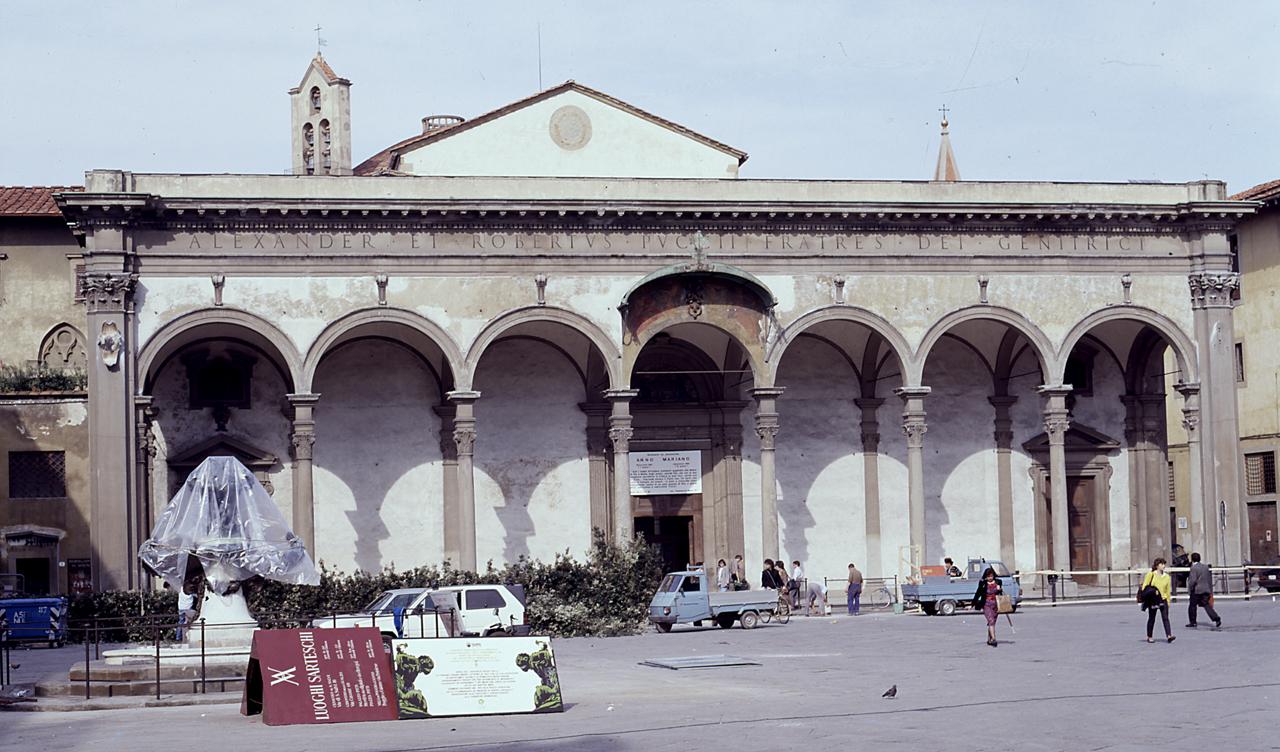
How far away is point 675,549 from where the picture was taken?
38.5m

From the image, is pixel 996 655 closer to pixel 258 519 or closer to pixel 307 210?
pixel 258 519

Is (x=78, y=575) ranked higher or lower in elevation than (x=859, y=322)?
lower

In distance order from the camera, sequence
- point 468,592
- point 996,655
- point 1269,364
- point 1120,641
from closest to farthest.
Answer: point 996,655 → point 1120,641 → point 468,592 → point 1269,364

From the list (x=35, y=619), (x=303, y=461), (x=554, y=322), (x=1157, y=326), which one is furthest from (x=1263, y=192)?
(x=35, y=619)

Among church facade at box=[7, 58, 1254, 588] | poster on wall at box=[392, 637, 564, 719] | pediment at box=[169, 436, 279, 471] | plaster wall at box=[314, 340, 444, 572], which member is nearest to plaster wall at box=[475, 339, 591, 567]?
church facade at box=[7, 58, 1254, 588]

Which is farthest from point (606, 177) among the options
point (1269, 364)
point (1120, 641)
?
point (1269, 364)

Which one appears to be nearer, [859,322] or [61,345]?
[859,322]

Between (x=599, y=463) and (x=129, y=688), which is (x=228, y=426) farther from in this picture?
(x=129, y=688)

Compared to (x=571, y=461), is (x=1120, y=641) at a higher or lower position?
lower

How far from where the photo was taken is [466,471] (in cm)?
3425

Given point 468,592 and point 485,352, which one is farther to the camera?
point 485,352

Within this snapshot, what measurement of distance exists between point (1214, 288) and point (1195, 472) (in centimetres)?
378

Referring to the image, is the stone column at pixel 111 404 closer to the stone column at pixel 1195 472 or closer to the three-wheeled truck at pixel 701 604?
the three-wheeled truck at pixel 701 604

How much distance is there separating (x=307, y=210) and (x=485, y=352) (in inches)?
206
